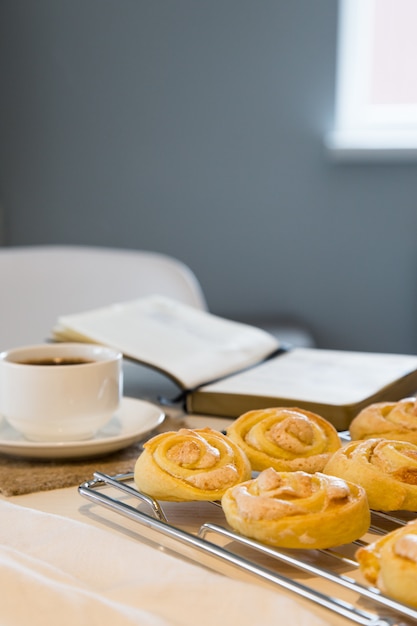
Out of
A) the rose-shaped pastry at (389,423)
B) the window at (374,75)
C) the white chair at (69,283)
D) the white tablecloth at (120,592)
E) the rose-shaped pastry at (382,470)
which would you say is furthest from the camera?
the window at (374,75)

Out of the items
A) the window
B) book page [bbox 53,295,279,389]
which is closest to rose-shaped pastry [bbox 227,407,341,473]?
book page [bbox 53,295,279,389]

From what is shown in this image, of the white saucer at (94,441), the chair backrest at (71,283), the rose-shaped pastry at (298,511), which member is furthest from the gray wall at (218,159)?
the rose-shaped pastry at (298,511)

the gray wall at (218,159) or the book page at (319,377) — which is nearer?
the book page at (319,377)

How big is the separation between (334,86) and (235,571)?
236 cm

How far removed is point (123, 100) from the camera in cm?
296

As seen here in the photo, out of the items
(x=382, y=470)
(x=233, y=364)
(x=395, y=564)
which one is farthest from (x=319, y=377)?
(x=395, y=564)

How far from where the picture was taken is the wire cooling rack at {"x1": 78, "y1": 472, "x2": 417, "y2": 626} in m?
0.39

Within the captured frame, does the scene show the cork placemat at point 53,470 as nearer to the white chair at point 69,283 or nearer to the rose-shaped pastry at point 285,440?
the rose-shaped pastry at point 285,440

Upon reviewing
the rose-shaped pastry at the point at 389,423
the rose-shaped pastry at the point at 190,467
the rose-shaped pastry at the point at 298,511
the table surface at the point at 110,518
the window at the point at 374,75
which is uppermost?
the window at the point at 374,75

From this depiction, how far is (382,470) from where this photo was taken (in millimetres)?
539

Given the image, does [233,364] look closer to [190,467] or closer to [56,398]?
[56,398]

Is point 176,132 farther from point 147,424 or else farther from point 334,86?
point 147,424

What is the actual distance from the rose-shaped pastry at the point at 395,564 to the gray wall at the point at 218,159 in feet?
7.44

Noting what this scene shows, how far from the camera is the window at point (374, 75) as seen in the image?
2.59 meters
